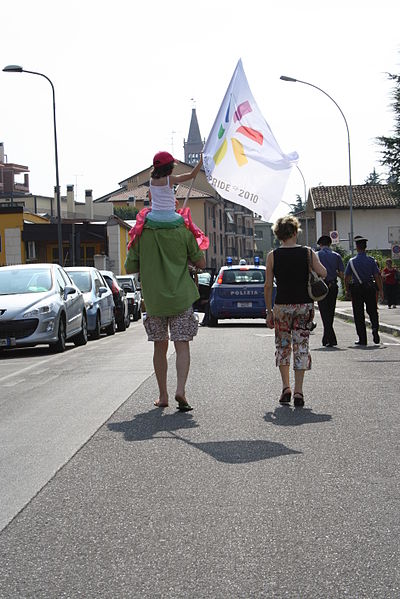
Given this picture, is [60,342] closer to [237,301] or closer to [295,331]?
[237,301]

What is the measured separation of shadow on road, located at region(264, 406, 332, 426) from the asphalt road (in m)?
0.02

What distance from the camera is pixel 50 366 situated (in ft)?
48.6

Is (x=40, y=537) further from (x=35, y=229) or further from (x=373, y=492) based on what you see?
(x=35, y=229)

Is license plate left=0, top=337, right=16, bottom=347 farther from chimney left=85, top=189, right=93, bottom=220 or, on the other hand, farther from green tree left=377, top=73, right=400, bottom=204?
chimney left=85, top=189, right=93, bottom=220

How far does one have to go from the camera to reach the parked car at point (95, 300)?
22344 millimetres

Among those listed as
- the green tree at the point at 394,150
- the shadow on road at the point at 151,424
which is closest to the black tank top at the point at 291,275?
the shadow on road at the point at 151,424

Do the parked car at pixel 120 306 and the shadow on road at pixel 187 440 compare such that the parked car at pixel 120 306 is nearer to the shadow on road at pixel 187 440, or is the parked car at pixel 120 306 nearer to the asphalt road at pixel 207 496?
the asphalt road at pixel 207 496

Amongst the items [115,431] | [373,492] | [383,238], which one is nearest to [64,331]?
[115,431]

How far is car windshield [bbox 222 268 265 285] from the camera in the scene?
2667cm

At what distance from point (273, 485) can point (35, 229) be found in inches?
2544

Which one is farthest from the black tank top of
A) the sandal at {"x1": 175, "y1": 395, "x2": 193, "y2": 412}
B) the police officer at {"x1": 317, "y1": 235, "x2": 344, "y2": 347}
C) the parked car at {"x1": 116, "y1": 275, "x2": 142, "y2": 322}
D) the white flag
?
the parked car at {"x1": 116, "y1": 275, "x2": 142, "y2": 322}

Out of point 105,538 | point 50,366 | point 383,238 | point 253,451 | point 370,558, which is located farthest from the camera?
point 383,238

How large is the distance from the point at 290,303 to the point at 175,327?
1100 millimetres

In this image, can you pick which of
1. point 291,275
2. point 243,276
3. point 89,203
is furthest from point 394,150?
point 89,203
